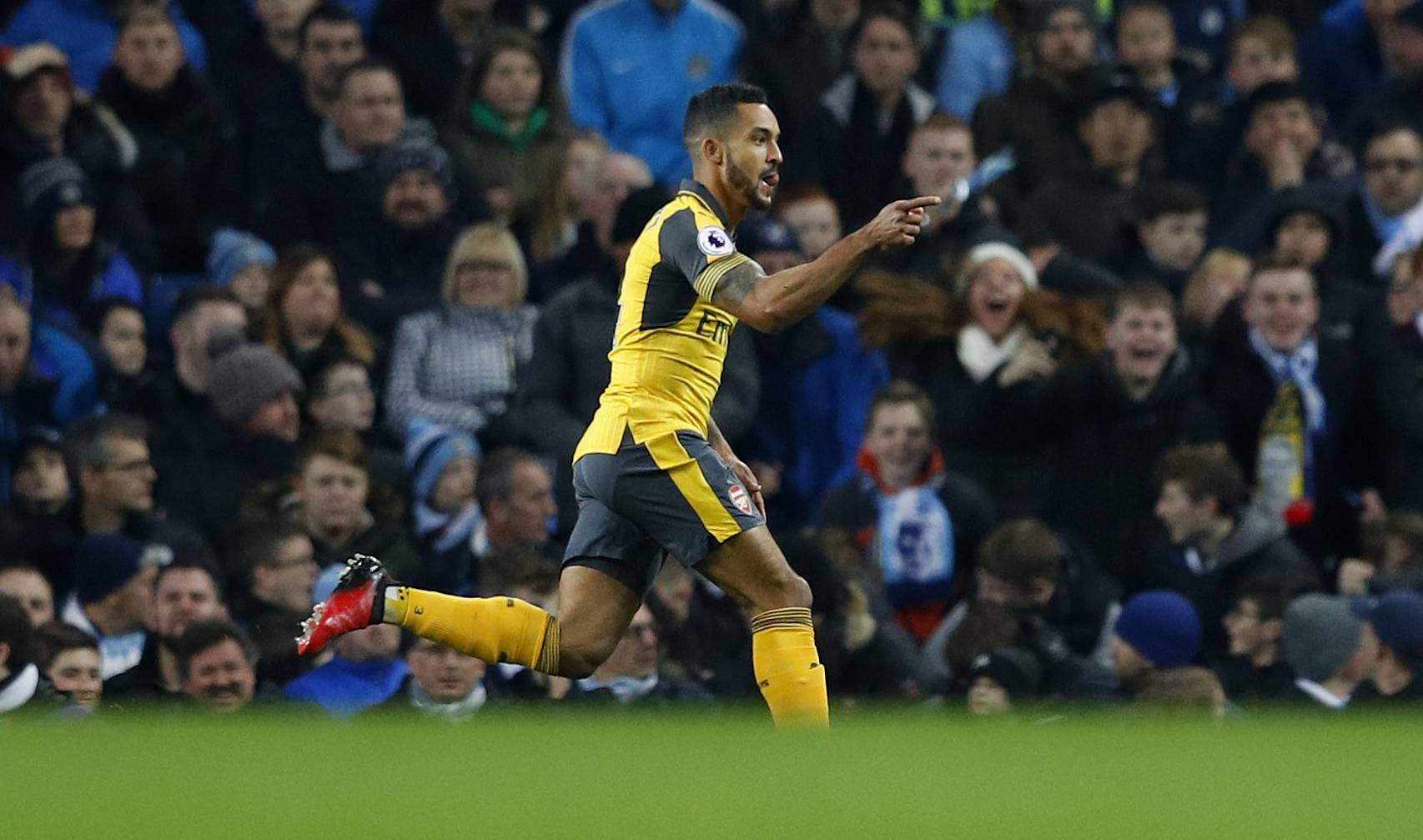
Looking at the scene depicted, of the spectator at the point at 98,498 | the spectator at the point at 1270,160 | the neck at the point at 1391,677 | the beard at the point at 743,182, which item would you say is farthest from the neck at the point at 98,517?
the spectator at the point at 1270,160

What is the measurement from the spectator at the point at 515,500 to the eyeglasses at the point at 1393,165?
16.5 feet

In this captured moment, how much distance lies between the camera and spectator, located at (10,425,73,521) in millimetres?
12281

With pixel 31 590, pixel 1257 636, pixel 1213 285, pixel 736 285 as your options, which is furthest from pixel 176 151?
pixel 736 285

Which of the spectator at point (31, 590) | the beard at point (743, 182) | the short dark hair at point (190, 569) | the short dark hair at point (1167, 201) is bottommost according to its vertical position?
the spectator at point (31, 590)

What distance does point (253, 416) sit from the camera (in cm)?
1274

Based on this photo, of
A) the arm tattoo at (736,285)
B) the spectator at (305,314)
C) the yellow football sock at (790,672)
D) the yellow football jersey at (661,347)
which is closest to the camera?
the arm tattoo at (736,285)

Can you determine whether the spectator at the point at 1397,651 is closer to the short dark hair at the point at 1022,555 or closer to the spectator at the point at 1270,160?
the short dark hair at the point at 1022,555

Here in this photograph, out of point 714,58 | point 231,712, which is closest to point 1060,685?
point 231,712

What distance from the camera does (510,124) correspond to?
14289 millimetres

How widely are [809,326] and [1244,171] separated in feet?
9.51

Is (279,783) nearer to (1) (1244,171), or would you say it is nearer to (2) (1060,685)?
(2) (1060,685)

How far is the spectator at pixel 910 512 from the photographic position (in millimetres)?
12477

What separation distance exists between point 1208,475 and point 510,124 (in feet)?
13.8

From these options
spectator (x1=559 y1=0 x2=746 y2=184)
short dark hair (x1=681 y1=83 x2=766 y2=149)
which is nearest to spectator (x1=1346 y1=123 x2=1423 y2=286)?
spectator (x1=559 y1=0 x2=746 y2=184)
